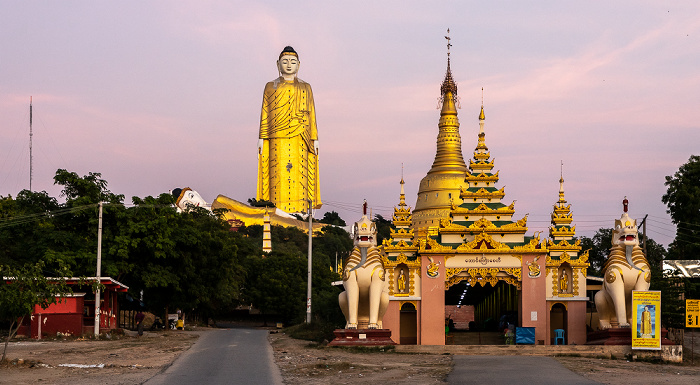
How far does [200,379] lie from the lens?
72.1 feet

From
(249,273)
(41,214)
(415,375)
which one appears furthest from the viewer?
(249,273)

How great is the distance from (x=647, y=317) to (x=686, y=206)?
25977 mm

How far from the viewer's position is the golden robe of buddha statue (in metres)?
105

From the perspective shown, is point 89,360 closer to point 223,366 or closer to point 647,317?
point 223,366

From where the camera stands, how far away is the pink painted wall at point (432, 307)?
118ft

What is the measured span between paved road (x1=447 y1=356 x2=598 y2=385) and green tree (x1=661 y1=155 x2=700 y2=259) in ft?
90.5

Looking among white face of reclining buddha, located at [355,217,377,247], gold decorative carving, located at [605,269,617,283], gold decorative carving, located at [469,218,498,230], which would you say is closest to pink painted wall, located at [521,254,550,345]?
gold decorative carving, located at [469,218,498,230]

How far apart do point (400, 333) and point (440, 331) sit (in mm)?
2132

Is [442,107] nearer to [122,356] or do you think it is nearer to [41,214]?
[41,214]

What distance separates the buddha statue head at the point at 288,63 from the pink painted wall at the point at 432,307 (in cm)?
7061

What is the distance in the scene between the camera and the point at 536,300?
118ft

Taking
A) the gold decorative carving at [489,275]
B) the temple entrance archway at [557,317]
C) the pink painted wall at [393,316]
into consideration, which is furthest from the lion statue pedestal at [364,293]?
the temple entrance archway at [557,317]

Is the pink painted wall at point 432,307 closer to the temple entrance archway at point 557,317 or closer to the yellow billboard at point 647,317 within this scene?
the temple entrance archway at point 557,317

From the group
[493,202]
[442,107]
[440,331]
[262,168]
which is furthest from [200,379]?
[262,168]
